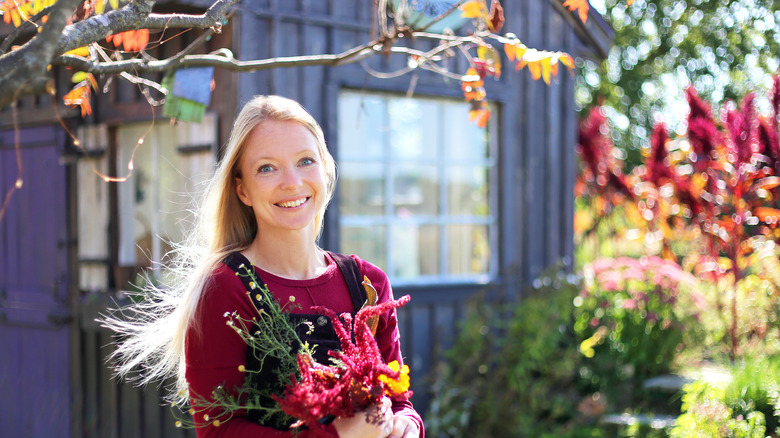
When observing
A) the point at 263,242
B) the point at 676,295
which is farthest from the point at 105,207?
the point at 676,295

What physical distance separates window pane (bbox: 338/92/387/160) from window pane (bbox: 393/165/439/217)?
303mm

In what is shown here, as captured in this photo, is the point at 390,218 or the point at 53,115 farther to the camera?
the point at 390,218

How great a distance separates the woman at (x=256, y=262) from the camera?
1.82 m

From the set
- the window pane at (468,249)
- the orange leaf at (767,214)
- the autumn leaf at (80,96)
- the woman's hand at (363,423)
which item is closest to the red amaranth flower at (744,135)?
the orange leaf at (767,214)

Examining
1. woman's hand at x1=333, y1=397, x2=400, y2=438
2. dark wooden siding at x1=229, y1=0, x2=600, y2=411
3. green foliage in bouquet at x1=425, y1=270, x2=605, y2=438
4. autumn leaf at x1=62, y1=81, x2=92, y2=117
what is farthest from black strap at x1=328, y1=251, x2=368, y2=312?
green foliage in bouquet at x1=425, y1=270, x2=605, y2=438

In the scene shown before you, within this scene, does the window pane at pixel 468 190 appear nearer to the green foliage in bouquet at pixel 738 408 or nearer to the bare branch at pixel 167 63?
the green foliage in bouquet at pixel 738 408

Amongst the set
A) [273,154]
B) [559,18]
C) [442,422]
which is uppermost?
[559,18]

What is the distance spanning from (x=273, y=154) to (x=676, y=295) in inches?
181

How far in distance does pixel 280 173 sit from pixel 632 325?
434cm

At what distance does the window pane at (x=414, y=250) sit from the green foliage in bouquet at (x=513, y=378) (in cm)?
47

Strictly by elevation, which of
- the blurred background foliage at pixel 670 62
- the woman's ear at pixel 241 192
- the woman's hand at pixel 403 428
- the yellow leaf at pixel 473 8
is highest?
the blurred background foliage at pixel 670 62

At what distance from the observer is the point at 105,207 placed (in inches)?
197

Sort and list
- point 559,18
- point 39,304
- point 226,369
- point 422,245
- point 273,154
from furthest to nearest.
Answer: point 559,18 < point 422,245 < point 39,304 < point 273,154 < point 226,369

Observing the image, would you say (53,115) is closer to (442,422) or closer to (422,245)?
(422,245)
